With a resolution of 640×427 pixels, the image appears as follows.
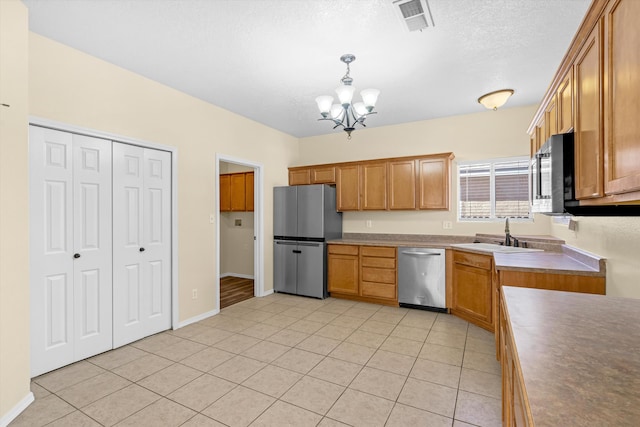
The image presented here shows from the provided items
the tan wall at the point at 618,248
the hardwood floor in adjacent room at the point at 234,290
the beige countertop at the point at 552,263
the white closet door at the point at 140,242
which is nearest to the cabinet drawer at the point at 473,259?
the beige countertop at the point at 552,263

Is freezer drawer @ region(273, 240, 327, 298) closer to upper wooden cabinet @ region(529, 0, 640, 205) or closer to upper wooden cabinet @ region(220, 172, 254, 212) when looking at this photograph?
upper wooden cabinet @ region(220, 172, 254, 212)

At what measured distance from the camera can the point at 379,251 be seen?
4.37m

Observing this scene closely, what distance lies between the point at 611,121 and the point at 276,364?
8.81 ft

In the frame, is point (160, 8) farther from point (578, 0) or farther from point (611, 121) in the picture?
point (578, 0)

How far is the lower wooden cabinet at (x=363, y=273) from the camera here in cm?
430

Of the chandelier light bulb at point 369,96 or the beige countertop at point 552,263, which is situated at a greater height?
the chandelier light bulb at point 369,96

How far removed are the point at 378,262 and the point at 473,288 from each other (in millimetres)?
1266

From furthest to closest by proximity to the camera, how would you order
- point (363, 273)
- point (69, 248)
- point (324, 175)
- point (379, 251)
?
point (324, 175) → point (363, 273) → point (379, 251) → point (69, 248)

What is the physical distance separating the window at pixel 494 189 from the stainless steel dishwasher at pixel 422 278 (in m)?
0.89

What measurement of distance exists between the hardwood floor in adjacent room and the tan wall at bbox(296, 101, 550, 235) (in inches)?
78.1

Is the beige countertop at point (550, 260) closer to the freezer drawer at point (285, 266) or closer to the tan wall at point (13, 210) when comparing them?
the freezer drawer at point (285, 266)

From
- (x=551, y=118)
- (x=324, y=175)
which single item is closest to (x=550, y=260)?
(x=551, y=118)

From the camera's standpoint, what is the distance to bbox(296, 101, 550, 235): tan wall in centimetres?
410

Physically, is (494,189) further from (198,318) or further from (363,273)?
(198,318)
